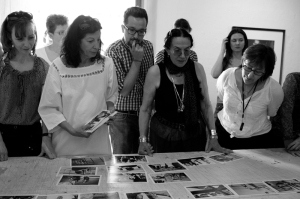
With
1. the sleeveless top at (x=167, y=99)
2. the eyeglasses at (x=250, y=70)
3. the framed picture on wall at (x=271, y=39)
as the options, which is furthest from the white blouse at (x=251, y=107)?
the framed picture on wall at (x=271, y=39)

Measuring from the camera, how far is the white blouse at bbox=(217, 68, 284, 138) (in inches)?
73.6

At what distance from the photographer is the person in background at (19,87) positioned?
5.49 feet

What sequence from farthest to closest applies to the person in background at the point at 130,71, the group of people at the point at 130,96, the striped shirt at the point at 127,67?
1. the striped shirt at the point at 127,67
2. the person in background at the point at 130,71
3. the group of people at the point at 130,96

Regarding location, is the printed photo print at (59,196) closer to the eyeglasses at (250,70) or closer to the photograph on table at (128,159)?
the photograph on table at (128,159)

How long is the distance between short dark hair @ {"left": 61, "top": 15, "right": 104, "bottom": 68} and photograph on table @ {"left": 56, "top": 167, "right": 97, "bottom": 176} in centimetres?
57

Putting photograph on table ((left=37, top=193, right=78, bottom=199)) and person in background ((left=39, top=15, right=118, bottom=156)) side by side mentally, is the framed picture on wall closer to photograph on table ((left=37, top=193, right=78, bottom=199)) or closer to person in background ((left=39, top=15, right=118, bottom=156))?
person in background ((left=39, top=15, right=118, bottom=156))

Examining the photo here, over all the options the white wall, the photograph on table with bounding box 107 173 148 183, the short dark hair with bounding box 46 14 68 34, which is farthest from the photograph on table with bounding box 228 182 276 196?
the white wall

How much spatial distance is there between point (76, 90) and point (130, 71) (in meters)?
0.43

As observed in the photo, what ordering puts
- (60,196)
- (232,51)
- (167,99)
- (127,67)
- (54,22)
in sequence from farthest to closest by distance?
1. (232,51)
2. (54,22)
3. (127,67)
4. (167,99)
5. (60,196)

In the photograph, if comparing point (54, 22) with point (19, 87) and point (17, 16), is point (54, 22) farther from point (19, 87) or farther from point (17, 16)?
point (19, 87)

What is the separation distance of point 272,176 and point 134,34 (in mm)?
1231

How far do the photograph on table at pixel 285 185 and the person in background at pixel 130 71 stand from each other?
1.02 m

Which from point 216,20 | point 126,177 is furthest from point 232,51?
point 126,177

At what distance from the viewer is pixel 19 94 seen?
1698 mm
